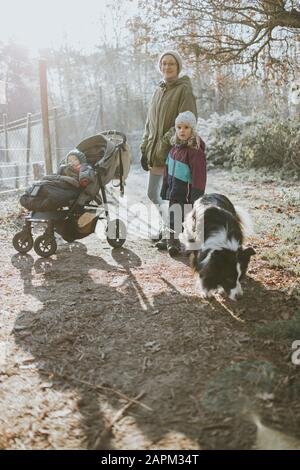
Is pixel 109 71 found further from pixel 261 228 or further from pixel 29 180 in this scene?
pixel 261 228

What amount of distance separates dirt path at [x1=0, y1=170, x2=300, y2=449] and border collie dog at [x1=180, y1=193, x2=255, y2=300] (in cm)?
20

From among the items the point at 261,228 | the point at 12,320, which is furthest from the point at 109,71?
the point at 12,320

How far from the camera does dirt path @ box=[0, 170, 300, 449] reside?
2.09 meters

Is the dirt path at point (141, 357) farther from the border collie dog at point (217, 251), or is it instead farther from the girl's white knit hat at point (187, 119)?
the girl's white knit hat at point (187, 119)

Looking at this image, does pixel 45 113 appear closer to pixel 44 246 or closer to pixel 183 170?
pixel 44 246

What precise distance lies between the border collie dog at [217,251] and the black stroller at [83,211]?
1455 mm

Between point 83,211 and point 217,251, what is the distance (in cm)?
214

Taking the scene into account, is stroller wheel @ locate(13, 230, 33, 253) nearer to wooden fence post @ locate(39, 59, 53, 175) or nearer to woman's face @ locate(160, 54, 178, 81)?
Result: woman's face @ locate(160, 54, 178, 81)

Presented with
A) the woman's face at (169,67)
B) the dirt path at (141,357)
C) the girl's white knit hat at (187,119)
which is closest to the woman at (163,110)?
the woman's face at (169,67)

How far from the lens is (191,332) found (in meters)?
3.14

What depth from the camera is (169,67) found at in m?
5.00

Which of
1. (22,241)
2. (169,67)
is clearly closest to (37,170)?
(22,241)

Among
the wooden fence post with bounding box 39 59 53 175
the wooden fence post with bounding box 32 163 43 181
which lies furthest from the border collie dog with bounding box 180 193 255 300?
the wooden fence post with bounding box 32 163 43 181

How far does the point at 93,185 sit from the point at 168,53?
176cm
